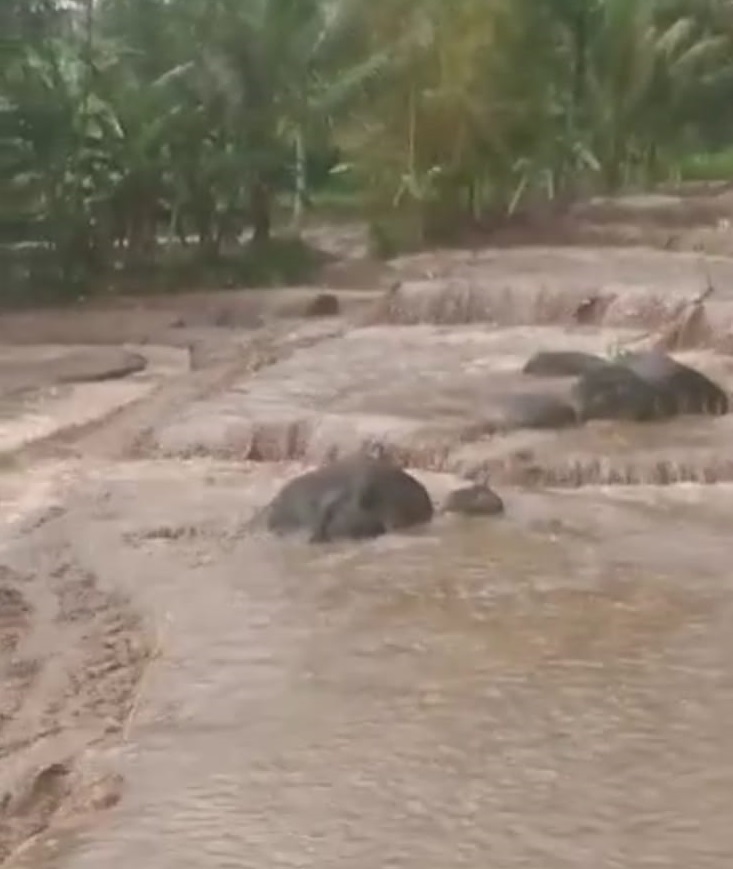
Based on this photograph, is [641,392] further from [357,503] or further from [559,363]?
[357,503]

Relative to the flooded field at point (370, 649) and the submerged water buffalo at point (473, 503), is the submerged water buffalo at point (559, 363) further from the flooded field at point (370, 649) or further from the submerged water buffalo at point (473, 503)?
the submerged water buffalo at point (473, 503)

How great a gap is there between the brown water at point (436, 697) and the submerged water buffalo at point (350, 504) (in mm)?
134

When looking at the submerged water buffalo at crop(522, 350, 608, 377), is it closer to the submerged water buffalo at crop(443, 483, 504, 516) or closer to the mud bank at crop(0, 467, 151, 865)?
the submerged water buffalo at crop(443, 483, 504, 516)

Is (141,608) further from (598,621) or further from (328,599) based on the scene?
(598,621)

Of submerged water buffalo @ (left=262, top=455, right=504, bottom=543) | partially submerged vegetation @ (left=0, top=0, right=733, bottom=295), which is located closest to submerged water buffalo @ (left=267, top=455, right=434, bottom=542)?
submerged water buffalo @ (left=262, top=455, right=504, bottom=543)

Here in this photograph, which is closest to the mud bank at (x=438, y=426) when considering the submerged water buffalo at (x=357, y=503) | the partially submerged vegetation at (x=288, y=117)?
the submerged water buffalo at (x=357, y=503)

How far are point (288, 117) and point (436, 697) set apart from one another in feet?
39.5

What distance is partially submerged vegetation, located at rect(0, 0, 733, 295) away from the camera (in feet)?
54.6

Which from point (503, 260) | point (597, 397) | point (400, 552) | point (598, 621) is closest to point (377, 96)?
point (503, 260)

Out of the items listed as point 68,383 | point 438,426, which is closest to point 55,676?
point 438,426

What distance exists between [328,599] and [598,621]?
99cm

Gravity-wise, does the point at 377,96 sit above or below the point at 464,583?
above

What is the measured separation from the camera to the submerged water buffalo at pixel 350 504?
8117mm

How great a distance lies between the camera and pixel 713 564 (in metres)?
7.56
